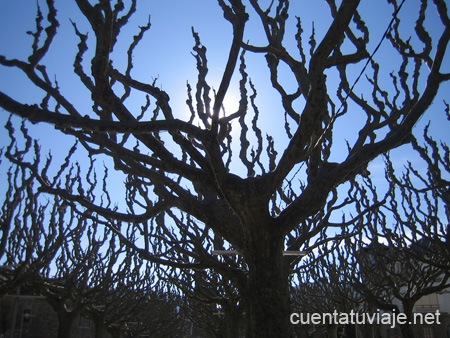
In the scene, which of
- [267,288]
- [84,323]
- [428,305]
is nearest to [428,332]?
[428,305]

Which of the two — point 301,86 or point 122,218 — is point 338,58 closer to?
point 301,86

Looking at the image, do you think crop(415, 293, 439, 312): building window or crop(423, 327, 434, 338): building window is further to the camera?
crop(415, 293, 439, 312): building window

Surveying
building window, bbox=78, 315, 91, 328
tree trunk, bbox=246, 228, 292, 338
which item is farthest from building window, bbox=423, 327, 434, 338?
tree trunk, bbox=246, 228, 292, 338

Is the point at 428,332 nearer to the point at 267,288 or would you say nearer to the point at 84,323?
the point at 84,323

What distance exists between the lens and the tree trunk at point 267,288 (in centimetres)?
343

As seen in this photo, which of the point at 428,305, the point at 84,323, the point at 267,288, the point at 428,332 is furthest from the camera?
the point at 428,305

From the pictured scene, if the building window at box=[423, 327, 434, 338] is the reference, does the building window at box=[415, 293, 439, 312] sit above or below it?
above

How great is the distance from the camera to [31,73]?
148 inches

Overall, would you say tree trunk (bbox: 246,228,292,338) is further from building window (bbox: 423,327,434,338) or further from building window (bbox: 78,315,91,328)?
building window (bbox: 423,327,434,338)

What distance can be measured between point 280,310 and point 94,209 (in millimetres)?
2359

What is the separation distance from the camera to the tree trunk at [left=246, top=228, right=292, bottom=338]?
343 cm

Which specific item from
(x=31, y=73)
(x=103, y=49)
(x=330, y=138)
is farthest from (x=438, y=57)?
(x=31, y=73)

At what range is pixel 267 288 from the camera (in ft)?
11.8

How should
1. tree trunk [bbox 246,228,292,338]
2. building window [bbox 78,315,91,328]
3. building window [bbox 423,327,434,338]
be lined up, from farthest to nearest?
building window [bbox 78,315,91,328] → building window [bbox 423,327,434,338] → tree trunk [bbox 246,228,292,338]
